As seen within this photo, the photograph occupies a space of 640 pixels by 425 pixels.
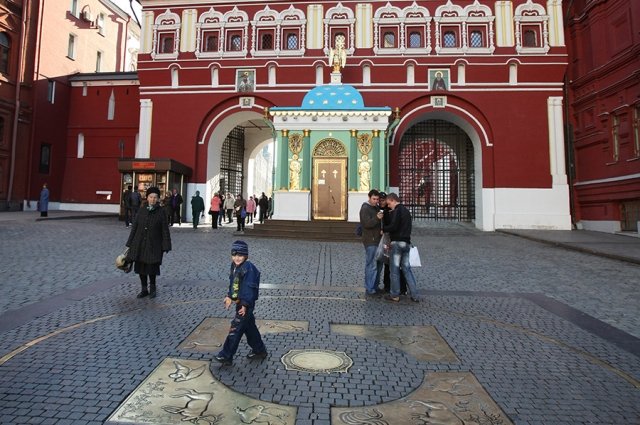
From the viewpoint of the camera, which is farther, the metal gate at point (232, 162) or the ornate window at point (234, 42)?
the metal gate at point (232, 162)

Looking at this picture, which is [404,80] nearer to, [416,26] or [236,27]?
[416,26]

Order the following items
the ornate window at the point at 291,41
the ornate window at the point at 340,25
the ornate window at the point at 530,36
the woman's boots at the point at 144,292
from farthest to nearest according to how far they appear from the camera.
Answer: the ornate window at the point at 291,41 → the ornate window at the point at 340,25 → the ornate window at the point at 530,36 → the woman's boots at the point at 144,292

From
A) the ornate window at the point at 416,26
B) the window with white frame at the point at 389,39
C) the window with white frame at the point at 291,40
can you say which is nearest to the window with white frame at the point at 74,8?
the window with white frame at the point at 291,40

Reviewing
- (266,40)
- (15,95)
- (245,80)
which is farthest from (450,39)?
(15,95)

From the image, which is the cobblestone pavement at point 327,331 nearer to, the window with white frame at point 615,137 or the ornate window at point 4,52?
the window with white frame at point 615,137

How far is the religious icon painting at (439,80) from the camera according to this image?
19.9 metres

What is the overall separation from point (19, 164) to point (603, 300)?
90.3 feet

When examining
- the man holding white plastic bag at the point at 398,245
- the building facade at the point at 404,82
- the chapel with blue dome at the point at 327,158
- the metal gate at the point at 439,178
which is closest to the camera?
the man holding white plastic bag at the point at 398,245

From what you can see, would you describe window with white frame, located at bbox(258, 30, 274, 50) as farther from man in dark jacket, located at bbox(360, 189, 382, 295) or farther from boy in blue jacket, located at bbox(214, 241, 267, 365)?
boy in blue jacket, located at bbox(214, 241, 267, 365)

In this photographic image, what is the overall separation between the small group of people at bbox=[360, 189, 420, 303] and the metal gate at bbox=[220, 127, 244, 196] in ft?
60.7

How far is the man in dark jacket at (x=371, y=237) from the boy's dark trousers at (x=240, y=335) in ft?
9.48

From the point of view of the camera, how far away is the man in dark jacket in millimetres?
6215

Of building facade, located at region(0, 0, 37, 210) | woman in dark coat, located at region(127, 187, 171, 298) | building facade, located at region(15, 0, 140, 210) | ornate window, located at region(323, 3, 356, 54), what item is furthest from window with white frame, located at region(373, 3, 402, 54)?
building facade, located at region(0, 0, 37, 210)

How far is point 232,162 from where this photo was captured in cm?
2486
